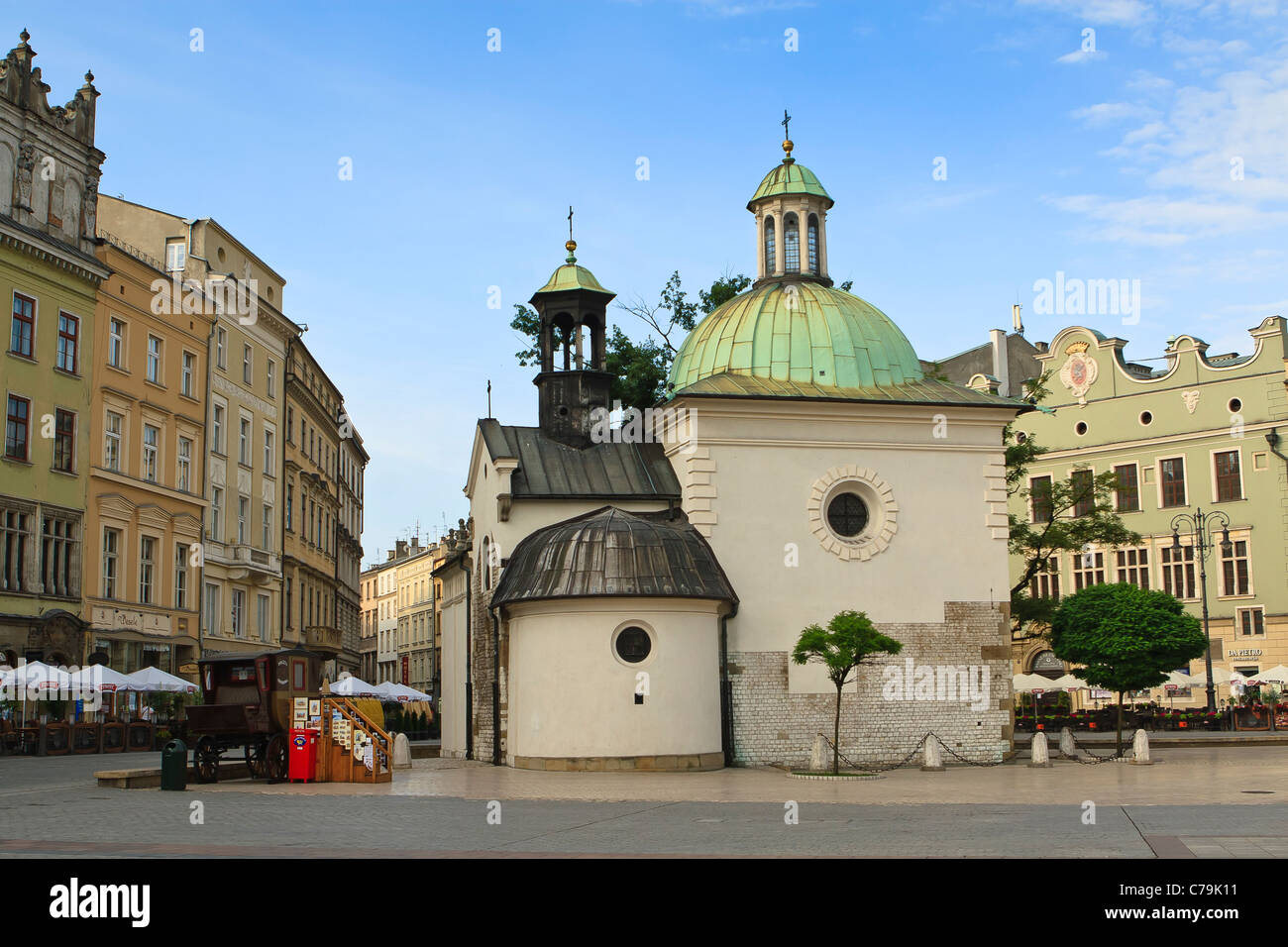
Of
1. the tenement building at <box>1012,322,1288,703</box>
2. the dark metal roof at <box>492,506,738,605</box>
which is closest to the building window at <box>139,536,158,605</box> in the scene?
the dark metal roof at <box>492,506,738,605</box>

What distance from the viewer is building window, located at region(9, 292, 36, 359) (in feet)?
117

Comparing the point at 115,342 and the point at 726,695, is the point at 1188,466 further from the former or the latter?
the point at 115,342

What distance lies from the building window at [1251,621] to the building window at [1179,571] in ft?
8.01

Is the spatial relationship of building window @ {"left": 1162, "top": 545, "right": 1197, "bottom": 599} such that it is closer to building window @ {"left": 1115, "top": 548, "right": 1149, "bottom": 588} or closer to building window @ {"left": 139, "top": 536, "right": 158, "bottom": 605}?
building window @ {"left": 1115, "top": 548, "right": 1149, "bottom": 588}

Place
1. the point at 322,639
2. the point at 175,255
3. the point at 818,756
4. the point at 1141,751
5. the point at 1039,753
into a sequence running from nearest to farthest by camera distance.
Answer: the point at 818,756 → the point at 1141,751 → the point at 1039,753 → the point at 175,255 → the point at 322,639

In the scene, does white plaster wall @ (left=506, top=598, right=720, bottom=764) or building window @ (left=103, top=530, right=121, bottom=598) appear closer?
white plaster wall @ (left=506, top=598, right=720, bottom=764)

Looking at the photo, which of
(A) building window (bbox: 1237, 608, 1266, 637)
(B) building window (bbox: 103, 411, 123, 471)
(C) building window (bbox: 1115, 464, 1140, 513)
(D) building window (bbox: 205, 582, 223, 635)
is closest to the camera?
(B) building window (bbox: 103, 411, 123, 471)

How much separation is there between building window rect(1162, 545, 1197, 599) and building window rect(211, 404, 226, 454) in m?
39.5

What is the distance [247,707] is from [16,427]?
60.1 ft

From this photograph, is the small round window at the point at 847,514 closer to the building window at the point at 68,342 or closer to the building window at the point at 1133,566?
the building window at the point at 68,342

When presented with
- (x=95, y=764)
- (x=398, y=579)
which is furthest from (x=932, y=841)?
(x=398, y=579)

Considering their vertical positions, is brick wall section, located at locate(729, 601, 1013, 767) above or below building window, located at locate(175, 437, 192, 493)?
below

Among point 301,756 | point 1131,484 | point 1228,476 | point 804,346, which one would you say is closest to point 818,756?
point 804,346

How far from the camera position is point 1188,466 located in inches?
2240
